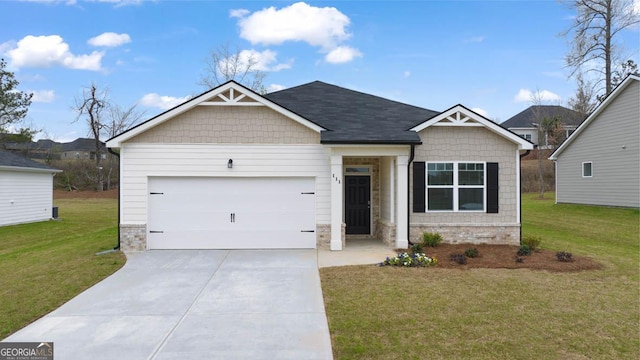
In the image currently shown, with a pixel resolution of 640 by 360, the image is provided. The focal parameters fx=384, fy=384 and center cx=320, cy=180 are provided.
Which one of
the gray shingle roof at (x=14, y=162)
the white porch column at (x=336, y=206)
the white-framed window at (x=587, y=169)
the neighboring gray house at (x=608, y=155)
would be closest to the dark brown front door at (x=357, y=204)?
the white porch column at (x=336, y=206)

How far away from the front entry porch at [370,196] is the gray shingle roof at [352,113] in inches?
14.3

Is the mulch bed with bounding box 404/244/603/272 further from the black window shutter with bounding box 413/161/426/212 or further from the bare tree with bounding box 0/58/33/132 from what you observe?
the bare tree with bounding box 0/58/33/132

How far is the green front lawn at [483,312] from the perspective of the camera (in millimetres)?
4570

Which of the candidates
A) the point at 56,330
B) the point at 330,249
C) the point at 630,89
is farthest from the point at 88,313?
the point at 630,89

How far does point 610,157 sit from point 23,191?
1085 inches

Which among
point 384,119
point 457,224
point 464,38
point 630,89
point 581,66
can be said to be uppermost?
point 581,66

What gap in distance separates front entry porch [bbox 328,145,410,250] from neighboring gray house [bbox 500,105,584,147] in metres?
33.5

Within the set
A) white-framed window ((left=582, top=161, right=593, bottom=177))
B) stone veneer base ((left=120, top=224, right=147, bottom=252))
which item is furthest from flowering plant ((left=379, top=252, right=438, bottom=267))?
white-framed window ((left=582, top=161, right=593, bottom=177))

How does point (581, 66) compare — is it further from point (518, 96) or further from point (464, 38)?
point (464, 38)

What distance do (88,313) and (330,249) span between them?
5941 mm

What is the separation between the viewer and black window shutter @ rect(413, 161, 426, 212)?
10.8 metres

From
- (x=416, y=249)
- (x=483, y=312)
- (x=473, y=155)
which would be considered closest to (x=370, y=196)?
(x=416, y=249)

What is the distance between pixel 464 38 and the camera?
656 inches

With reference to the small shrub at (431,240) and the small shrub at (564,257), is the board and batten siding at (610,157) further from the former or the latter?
the small shrub at (431,240)
